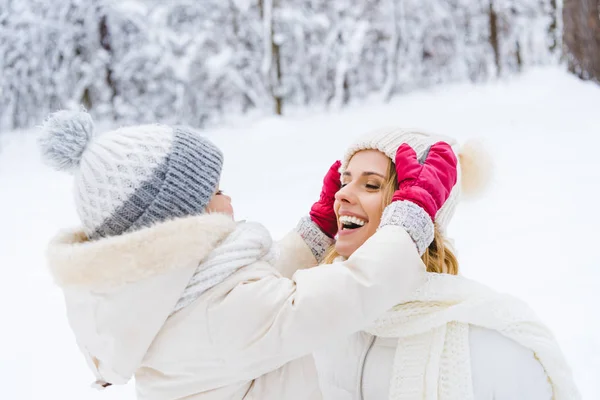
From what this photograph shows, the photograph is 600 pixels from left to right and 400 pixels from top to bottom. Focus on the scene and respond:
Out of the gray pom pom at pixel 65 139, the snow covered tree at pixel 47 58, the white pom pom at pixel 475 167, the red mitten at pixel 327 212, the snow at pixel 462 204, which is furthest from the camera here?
the snow covered tree at pixel 47 58

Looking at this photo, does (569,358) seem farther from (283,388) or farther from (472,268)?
(283,388)

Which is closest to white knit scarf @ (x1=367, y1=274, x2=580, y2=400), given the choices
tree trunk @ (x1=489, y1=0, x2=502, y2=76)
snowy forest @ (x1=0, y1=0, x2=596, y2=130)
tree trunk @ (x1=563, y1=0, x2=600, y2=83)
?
tree trunk @ (x1=563, y1=0, x2=600, y2=83)

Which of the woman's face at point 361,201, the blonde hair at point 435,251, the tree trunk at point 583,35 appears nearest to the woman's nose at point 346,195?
the woman's face at point 361,201

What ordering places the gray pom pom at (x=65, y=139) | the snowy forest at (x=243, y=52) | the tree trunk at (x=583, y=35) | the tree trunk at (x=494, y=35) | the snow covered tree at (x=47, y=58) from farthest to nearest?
the tree trunk at (x=494, y=35), the snowy forest at (x=243, y=52), the snow covered tree at (x=47, y=58), the tree trunk at (x=583, y=35), the gray pom pom at (x=65, y=139)

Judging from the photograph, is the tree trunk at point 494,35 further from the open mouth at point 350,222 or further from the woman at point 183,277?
the woman at point 183,277

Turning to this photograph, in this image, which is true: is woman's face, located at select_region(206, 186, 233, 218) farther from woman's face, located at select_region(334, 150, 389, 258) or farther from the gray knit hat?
woman's face, located at select_region(334, 150, 389, 258)

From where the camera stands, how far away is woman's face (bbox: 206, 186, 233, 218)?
151cm

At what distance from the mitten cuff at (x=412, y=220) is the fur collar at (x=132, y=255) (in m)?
0.50

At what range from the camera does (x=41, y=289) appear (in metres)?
4.88

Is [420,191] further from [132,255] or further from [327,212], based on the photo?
[132,255]

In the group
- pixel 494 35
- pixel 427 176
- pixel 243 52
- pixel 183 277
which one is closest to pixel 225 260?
pixel 183 277

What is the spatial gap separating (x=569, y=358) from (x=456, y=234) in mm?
2188

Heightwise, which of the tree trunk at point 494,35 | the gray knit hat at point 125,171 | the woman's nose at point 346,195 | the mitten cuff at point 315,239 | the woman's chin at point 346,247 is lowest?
the mitten cuff at point 315,239

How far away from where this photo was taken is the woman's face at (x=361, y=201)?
1706mm
